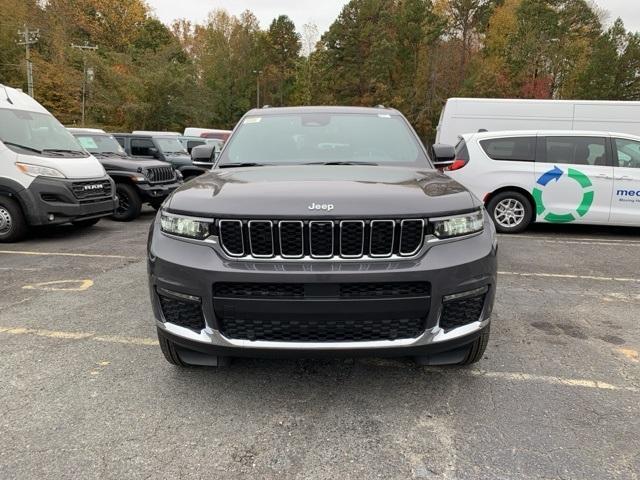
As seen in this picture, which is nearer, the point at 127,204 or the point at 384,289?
the point at 384,289

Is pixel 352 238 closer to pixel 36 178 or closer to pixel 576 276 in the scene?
pixel 576 276

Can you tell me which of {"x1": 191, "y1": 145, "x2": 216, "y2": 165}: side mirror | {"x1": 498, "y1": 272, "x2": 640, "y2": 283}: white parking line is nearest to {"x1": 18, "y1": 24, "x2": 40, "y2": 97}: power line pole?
{"x1": 191, "y1": 145, "x2": 216, "y2": 165}: side mirror

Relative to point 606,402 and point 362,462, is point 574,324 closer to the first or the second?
point 606,402

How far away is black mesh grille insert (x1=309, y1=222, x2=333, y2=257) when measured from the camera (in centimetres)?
256

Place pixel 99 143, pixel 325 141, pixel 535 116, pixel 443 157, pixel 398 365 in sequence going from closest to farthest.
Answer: pixel 398 365 → pixel 325 141 → pixel 443 157 → pixel 99 143 → pixel 535 116

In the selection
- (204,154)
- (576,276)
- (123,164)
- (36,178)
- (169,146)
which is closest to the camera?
(204,154)

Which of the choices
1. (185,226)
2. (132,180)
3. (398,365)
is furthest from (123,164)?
(398,365)

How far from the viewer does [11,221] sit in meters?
7.57

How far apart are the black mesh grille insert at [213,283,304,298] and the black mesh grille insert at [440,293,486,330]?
0.77m

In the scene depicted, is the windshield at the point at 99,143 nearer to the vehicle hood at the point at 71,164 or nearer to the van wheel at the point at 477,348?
the vehicle hood at the point at 71,164

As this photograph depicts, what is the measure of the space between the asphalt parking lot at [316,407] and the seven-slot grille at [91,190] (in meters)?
3.53

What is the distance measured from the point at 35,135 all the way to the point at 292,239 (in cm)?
728

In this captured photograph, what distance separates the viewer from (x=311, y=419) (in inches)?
109

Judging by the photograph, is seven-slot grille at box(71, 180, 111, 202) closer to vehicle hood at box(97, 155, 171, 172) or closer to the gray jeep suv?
vehicle hood at box(97, 155, 171, 172)
